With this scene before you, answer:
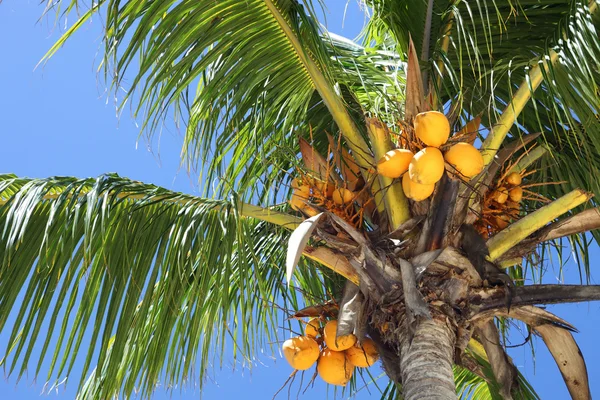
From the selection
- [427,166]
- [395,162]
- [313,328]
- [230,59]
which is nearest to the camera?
[427,166]

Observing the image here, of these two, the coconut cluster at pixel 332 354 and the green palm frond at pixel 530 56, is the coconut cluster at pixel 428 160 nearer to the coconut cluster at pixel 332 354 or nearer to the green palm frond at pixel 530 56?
the green palm frond at pixel 530 56

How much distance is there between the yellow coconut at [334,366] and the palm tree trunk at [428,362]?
0.23m

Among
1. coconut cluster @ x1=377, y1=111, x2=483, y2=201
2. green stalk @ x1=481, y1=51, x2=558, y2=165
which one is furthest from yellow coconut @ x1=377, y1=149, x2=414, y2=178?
green stalk @ x1=481, y1=51, x2=558, y2=165

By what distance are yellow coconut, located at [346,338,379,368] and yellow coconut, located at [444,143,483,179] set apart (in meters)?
0.69

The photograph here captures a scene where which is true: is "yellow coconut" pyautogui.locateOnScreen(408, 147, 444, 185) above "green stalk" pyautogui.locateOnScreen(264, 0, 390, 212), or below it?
below

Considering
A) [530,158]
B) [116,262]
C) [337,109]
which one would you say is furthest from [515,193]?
[116,262]

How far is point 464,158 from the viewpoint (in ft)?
8.65

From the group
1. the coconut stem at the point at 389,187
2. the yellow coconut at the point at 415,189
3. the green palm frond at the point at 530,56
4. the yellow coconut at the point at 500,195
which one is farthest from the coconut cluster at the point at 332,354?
the green palm frond at the point at 530,56

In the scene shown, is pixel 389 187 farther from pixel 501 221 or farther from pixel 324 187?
pixel 501 221

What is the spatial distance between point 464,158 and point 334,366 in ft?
2.76

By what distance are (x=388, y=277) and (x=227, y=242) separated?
0.58 metres

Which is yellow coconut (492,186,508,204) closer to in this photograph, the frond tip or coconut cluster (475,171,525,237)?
coconut cluster (475,171,525,237)

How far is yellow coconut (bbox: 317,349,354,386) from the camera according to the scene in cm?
289

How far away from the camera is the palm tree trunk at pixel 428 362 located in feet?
8.40
